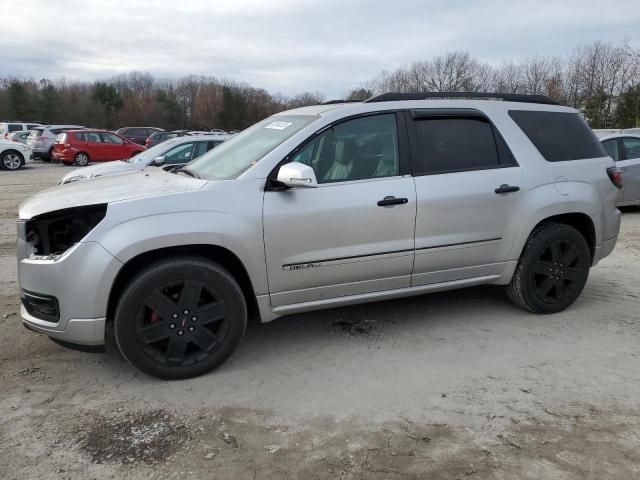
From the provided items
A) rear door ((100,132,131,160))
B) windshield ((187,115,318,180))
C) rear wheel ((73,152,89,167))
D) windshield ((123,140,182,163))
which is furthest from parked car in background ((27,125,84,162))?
windshield ((187,115,318,180))

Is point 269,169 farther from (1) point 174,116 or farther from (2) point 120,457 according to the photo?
(1) point 174,116

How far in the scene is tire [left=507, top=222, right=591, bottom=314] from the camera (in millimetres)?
4473

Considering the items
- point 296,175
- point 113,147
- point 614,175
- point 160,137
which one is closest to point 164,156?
point 296,175

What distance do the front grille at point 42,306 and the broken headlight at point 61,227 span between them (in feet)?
0.91

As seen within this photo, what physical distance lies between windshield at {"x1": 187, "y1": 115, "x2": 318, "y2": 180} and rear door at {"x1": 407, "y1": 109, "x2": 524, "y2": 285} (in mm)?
941

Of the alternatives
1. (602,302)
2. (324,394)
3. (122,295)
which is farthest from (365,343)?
(602,302)

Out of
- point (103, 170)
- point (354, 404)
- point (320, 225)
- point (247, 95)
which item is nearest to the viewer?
point (354, 404)

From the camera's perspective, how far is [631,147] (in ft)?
32.2

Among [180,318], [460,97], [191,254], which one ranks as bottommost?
[180,318]

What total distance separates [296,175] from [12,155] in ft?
70.6

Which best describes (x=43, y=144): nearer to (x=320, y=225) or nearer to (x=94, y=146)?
(x=94, y=146)

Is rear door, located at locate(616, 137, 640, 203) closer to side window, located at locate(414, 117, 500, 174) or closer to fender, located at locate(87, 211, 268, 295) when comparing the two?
side window, located at locate(414, 117, 500, 174)

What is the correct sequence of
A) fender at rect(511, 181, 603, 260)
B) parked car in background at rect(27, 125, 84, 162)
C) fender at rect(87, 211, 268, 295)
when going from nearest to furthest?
fender at rect(87, 211, 268, 295), fender at rect(511, 181, 603, 260), parked car in background at rect(27, 125, 84, 162)

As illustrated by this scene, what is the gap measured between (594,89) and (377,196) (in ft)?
139
